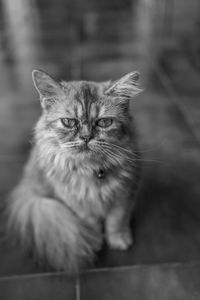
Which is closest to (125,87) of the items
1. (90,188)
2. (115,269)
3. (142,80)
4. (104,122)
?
(104,122)

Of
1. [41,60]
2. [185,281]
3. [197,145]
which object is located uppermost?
[41,60]

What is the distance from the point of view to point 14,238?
126cm

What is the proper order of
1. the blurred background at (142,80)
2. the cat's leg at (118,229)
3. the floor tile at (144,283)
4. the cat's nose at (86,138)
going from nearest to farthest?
the cat's nose at (86,138) → the floor tile at (144,283) → the cat's leg at (118,229) → the blurred background at (142,80)

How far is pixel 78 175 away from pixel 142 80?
1581 mm

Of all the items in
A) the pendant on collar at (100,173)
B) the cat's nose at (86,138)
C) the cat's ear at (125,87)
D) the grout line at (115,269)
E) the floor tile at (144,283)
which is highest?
the cat's ear at (125,87)

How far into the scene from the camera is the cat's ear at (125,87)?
1009 mm

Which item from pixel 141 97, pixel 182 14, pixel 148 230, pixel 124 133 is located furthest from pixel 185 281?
pixel 182 14

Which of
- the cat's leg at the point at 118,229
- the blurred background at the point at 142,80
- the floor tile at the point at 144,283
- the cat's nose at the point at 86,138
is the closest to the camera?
the cat's nose at the point at 86,138

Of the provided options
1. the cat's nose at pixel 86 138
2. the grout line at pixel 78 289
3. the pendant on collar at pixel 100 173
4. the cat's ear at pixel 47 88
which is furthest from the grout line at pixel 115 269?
the cat's ear at pixel 47 88

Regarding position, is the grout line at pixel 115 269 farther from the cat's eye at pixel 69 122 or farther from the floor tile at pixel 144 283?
the cat's eye at pixel 69 122

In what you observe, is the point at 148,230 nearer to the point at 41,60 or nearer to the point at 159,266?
the point at 159,266

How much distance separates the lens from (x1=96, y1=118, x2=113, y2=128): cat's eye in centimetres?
100

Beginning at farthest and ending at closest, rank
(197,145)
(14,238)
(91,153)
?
(197,145) → (14,238) → (91,153)

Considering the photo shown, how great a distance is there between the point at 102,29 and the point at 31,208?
2987 mm
